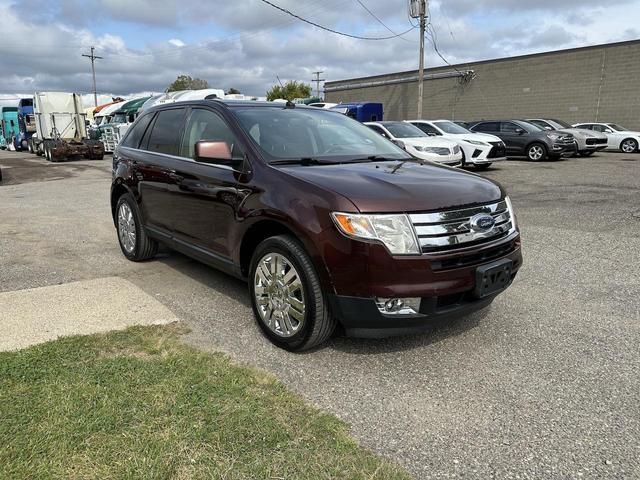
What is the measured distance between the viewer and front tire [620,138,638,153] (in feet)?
74.1

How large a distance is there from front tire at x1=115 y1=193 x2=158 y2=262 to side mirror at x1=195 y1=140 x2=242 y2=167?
2.00 meters

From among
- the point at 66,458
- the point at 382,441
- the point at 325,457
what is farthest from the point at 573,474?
the point at 66,458

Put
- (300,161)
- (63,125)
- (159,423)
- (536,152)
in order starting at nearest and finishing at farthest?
(159,423)
(300,161)
(536,152)
(63,125)

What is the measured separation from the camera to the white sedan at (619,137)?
22.6 metres

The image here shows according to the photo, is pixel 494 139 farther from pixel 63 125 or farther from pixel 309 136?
pixel 63 125

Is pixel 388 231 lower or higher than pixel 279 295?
higher

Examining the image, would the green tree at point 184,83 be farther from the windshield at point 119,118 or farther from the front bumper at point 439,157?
the front bumper at point 439,157

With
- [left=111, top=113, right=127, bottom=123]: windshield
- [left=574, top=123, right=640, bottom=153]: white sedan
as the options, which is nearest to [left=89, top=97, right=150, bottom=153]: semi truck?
[left=111, top=113, right=127, bottom=123]: windshield

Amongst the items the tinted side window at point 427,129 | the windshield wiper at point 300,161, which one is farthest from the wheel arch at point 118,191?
the tinted side window at point 427,129

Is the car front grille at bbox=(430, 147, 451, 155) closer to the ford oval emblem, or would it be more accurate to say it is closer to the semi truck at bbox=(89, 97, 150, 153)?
the ford oval emblem

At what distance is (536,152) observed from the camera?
18.5m

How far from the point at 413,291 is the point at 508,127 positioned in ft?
59.6

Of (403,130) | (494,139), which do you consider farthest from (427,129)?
(494,139)

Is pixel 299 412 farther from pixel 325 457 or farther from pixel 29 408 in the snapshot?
pixel 29 408
